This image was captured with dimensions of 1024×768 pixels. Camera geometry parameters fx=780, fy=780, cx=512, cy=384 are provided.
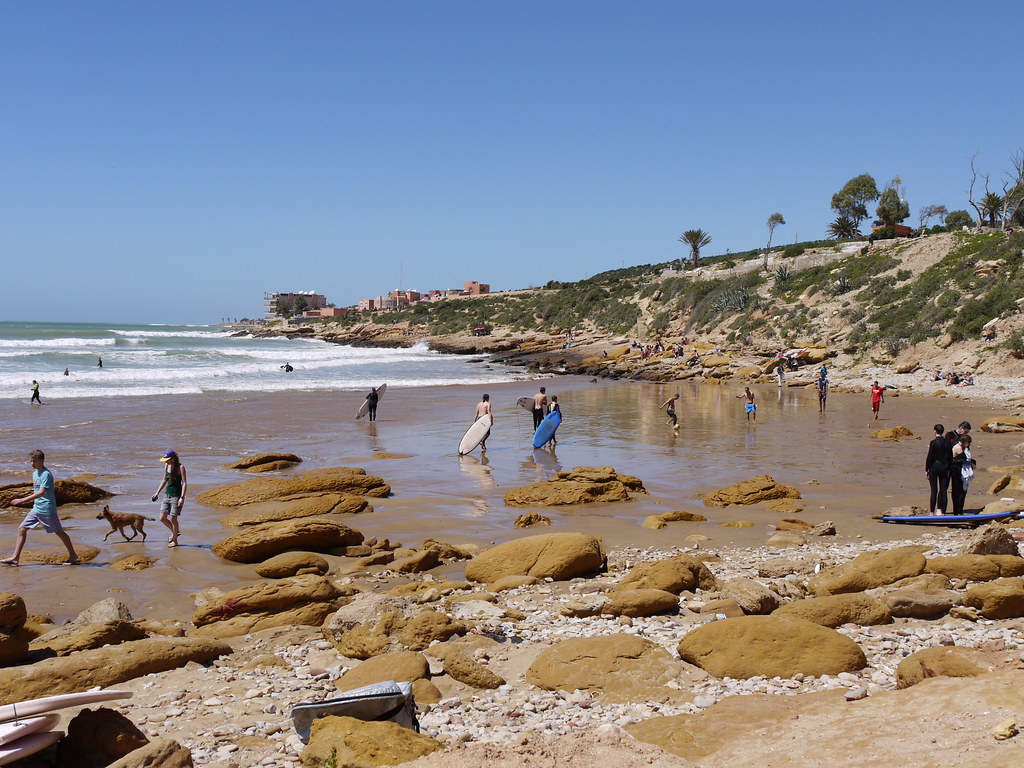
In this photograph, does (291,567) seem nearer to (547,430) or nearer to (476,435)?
(476,435)

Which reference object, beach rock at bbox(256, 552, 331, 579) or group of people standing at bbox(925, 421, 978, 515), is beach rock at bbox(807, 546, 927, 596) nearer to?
group of people standing at bbox(925, 421, 978, 515)

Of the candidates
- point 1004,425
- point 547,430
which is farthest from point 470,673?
point 1004,425

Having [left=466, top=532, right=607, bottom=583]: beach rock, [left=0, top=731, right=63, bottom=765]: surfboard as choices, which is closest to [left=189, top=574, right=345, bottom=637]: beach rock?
[left=466, top=532, right=607, bottom=583]: beach rock

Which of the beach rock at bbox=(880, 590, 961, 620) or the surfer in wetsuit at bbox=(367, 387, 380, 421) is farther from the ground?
the surfer in wetsuit at bbox=(367, 387, 380, 421)

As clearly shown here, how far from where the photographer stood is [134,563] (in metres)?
9.88

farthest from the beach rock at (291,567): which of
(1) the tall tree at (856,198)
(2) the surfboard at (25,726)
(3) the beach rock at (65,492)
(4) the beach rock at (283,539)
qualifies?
(1) the tall tree at (856,198)

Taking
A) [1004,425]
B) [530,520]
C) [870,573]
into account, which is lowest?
[530,520]

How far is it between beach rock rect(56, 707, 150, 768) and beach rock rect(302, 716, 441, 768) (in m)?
1.09

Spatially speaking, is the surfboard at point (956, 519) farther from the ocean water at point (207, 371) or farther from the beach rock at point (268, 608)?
the ocean water at point (207, 371)

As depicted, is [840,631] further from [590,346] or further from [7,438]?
[590,346]

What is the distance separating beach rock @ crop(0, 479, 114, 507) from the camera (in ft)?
42.2

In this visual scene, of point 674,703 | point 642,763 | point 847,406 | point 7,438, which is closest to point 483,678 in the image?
point 674,703

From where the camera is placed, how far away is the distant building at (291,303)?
176m

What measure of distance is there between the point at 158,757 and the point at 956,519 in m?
10.5
